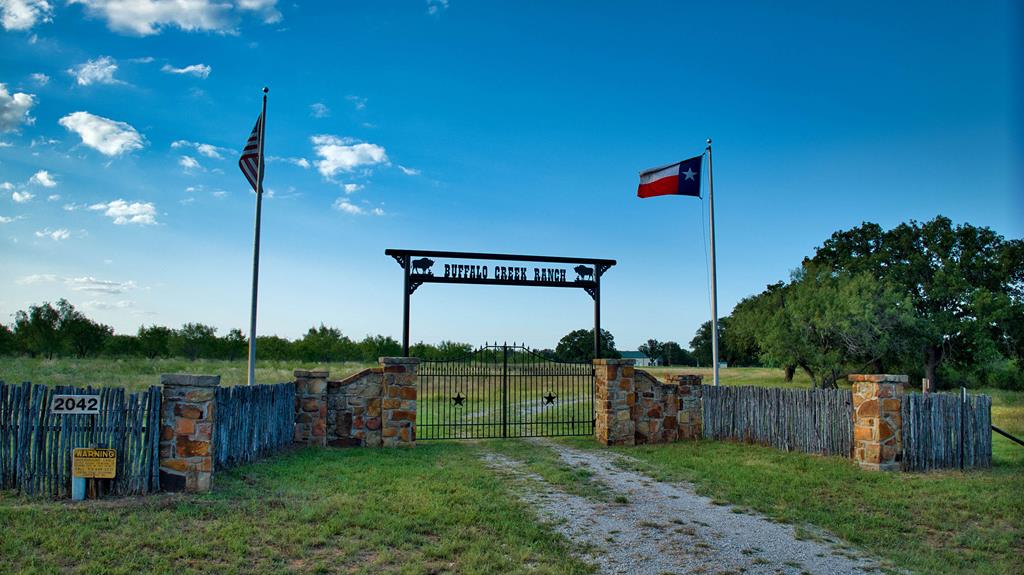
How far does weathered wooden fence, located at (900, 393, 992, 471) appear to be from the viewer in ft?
34.7

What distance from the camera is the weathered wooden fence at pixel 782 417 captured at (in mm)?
11430

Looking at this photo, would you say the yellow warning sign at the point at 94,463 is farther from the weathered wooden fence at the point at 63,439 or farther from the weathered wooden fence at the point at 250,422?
the weathered wooden fence at the point at 250,422

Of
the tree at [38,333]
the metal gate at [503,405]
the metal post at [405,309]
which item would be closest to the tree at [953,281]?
the metal gate at [503,405]

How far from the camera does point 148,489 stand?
7816 mm

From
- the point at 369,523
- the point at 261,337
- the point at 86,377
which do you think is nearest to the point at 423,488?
the point at 369,523

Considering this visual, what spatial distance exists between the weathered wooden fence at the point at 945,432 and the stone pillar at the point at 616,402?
5.14m

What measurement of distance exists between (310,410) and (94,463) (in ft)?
16.8

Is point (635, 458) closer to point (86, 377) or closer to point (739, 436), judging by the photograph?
point (739, 436)

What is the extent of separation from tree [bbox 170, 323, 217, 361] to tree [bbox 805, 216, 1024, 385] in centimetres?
5027

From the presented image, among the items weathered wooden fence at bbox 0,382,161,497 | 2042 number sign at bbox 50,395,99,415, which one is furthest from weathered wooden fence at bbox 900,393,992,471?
2042 number sign at bbox 50,395,99,415

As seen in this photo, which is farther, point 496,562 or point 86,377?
point 86,377

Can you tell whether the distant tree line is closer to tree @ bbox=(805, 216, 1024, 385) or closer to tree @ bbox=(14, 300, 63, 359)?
tree @ bbox=(805, 216, 1024, 385)

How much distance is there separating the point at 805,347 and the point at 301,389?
30.1 m

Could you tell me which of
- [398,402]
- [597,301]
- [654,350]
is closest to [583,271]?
[597,301]
